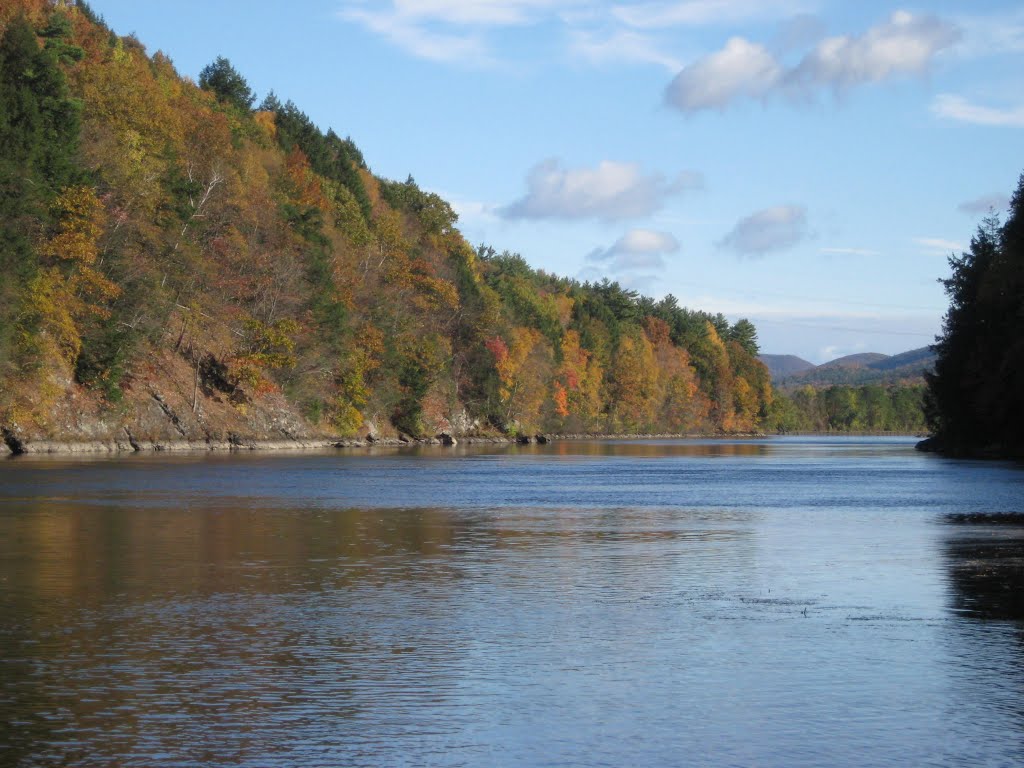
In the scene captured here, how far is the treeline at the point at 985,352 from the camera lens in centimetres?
7681

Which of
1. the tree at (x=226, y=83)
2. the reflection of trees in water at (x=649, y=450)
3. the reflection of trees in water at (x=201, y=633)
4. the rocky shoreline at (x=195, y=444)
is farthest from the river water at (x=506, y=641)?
the tree at (x=226, y=83)

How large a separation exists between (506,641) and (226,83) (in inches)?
5196

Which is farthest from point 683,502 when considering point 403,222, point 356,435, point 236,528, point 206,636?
point 403,222

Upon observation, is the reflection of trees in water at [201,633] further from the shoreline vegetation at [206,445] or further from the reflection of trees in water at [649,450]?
the reflection of trees in water at [649,450]

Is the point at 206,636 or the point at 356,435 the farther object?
the point at 356,435

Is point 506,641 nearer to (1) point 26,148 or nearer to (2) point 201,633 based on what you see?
(2) point 201,633

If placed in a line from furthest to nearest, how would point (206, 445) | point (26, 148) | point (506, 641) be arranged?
point (206, 445) < point (26, 148) < point (506, 641)

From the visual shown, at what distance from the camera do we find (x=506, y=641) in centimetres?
1505

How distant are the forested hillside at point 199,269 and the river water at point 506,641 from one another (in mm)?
44560

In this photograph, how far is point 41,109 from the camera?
77.0 meters

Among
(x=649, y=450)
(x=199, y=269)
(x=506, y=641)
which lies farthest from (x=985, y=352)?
(x=506, y=641)

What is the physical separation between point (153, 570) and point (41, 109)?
6252 centimetres

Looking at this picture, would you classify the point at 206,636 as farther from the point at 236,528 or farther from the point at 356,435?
the point at 356,435

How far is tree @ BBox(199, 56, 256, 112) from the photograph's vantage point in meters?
139
